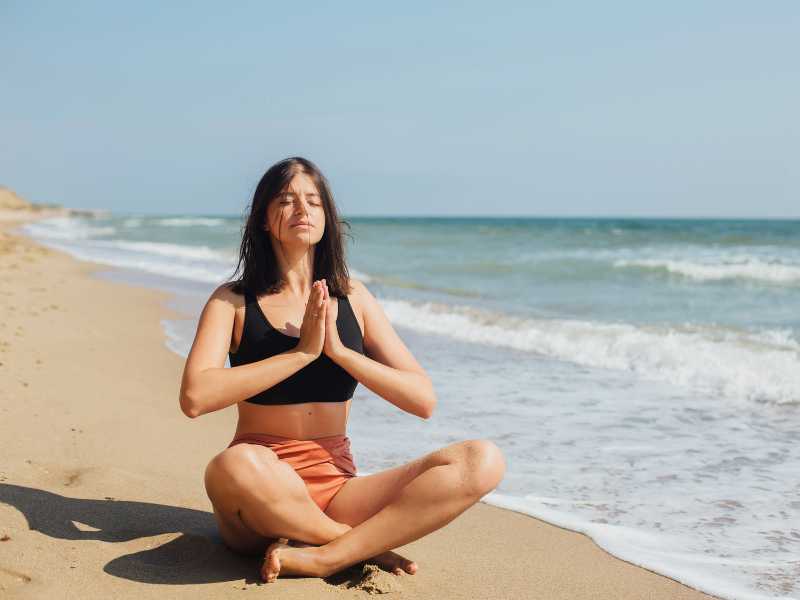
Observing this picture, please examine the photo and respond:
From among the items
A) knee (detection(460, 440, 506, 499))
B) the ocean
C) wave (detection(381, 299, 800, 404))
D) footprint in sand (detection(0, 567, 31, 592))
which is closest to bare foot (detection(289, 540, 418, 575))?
knee (detection(460, 440, 506, 499))

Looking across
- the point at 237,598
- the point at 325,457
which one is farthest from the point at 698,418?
the point at 237,598

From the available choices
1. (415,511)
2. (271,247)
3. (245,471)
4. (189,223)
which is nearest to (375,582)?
(415,511)

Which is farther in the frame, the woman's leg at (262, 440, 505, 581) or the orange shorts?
the orange shorts

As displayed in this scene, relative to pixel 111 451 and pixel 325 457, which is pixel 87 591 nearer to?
pixel 325 457

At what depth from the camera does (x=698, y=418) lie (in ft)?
20.9

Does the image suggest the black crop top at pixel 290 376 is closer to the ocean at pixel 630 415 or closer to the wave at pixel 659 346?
the ocean at pixel 630 415

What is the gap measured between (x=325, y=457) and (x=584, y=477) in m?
2.06

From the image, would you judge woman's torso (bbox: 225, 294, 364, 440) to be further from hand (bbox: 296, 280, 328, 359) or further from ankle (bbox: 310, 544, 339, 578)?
ankle (bbox: 310, 544, 339, 578)

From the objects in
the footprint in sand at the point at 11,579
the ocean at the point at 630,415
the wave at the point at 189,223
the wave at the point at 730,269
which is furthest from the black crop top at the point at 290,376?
the wave at the point at 189,223

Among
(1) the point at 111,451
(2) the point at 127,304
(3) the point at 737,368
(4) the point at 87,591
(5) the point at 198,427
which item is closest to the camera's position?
(4) the point at 87,591

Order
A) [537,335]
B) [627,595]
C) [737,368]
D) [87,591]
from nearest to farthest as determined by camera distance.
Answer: [87,591] → [627,595] → [737,368] → [537,335]

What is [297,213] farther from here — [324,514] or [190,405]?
[324,514]

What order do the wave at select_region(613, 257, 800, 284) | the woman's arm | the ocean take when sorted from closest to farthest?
the woman's arm
the ocean
the wave at select_region(613, 257, 800, 284)

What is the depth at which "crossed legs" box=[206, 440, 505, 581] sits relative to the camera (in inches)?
122
